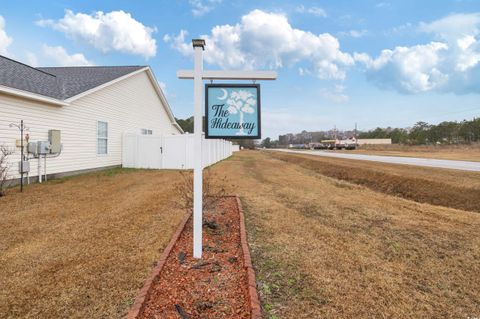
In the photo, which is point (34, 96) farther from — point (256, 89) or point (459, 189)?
point (459, 189)

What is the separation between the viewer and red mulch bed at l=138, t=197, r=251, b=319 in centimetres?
237

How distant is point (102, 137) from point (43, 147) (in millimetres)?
3895

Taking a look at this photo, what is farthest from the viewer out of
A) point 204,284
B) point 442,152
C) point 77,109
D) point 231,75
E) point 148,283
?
point 442,152

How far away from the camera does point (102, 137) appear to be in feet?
42.4

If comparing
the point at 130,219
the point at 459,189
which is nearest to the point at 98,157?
the point at 130,219

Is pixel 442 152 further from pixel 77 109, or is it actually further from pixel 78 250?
pixel 78 250

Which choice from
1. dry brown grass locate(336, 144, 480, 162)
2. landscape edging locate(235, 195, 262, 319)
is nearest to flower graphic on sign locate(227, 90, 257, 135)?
landscape edging locate(235, 195, 262, 319)

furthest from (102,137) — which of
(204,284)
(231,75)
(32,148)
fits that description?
(204,284)

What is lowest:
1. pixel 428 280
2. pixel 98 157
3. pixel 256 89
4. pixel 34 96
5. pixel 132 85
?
pixel 428 280

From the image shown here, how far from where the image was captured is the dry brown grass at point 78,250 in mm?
2496

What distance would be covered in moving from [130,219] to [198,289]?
2.91 m

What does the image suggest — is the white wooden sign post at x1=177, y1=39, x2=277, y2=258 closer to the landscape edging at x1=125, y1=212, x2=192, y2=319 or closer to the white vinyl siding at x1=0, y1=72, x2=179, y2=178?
the landscape edging at x1=125, y1=212, x2=192, y2=319

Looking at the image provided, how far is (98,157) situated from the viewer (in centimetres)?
1266

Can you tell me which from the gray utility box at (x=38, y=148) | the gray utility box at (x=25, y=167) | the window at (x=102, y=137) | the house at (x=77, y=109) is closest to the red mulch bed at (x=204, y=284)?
the gray utility box at (x=25, y=167)
